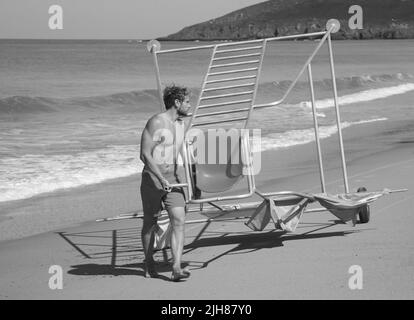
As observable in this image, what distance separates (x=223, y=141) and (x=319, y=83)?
97.7ft

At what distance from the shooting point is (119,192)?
399 inches

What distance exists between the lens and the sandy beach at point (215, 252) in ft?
18.7

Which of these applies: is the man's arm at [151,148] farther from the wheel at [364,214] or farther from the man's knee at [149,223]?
the wheel at [364,214]

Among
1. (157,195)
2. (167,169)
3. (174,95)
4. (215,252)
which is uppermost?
(174,95)

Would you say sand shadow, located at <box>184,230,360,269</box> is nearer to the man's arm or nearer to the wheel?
the wheel

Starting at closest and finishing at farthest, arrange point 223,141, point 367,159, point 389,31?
point 223,141 → point 367,159 → point 389,31

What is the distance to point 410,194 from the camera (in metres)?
8.68

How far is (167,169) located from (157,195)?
199mm

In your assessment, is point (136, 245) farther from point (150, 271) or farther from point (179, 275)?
point (179, 275)

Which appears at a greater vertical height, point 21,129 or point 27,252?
point 21,129

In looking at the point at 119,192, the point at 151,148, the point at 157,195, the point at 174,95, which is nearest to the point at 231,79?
the point at 174,95
